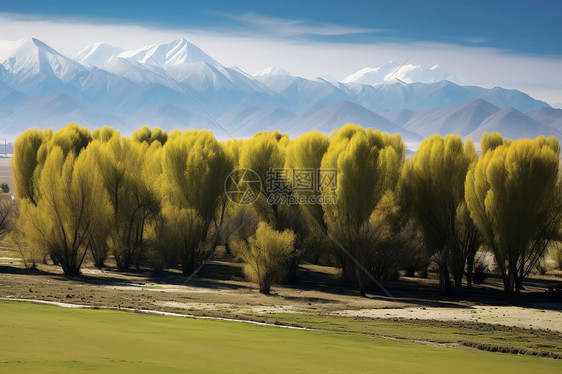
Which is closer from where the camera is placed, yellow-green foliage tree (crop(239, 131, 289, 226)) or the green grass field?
the green grass field

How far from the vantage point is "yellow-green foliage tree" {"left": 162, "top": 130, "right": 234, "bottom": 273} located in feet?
169

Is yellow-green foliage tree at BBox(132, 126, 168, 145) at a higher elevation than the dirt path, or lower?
higher

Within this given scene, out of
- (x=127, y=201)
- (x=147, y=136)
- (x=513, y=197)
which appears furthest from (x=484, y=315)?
(x=147, y=136)

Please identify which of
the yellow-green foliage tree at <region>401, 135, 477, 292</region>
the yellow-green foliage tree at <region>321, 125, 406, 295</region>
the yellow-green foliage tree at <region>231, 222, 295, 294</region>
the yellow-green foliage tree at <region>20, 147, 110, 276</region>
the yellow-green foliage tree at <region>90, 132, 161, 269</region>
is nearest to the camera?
the yellow-green foliage tree at <region>231, 222, 295, 294</region>

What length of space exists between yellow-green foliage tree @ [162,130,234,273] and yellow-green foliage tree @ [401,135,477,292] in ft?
42.8

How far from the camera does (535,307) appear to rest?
127ft

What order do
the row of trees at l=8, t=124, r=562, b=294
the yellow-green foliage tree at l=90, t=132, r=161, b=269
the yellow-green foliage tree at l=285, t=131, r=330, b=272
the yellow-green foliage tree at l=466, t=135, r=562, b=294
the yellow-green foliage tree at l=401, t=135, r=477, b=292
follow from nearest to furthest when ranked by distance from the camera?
the yellow-green foliage tree at l=466, t=135, r=562, b=294
the row of trees at l=8, t=124, r=562, b=294
the yellow-green foliage tree at l=401, t=135, r=477, b=292
the yellow-green foliage tree at l=285, t=131, r=330, b=272
the yellow-green foliage tree at l=90, t=132, r=161, b=269

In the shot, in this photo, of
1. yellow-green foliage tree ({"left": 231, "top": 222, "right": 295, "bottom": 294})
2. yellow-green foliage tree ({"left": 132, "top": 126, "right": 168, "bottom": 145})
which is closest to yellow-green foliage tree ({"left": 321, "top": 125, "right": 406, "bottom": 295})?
yellow-green foliage tree ({"left": 231, "top": 222, "right": 295, "bottom": 294})

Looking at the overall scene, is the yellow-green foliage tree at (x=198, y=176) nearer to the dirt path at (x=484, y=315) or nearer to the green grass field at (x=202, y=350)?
the dirt path at (x=484, y=315)

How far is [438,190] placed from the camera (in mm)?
46344

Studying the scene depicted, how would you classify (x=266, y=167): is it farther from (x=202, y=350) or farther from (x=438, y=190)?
(x=202, y=350)

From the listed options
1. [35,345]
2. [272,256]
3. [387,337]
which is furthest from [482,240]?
[35,345]

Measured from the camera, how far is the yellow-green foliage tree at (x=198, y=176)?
5153cm

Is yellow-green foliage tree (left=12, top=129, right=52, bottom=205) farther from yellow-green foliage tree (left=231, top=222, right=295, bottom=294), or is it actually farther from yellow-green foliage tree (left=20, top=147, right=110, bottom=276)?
yellow-green foliage tree (left=231, top=222, right=295, bottom=294)
